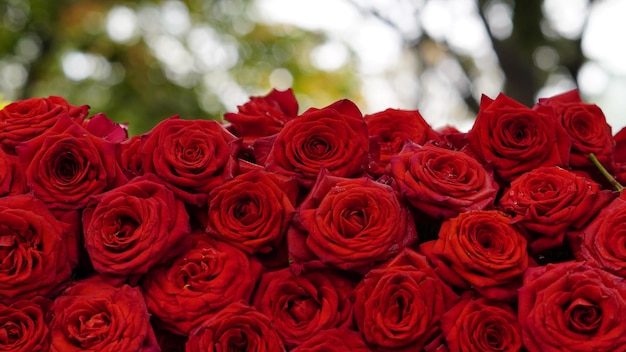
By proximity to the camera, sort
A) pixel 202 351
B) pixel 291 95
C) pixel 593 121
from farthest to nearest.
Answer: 1. pixel 291 95
2. pixel 593 121
3. pixel 202 351

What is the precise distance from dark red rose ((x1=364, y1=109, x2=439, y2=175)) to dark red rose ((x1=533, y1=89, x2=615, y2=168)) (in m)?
0.21

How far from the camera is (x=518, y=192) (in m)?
1.26

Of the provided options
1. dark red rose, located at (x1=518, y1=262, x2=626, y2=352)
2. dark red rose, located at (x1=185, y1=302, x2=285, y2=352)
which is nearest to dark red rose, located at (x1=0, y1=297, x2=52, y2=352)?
dark red rose, located at (x1=185, y1=302, x2=285, y2=352)

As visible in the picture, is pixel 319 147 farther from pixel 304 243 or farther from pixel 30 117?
pixel 30 117

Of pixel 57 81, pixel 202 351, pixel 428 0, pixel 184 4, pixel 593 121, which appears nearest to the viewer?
pixel 202 351

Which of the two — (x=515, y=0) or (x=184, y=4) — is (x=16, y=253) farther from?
(x=184, y=4)

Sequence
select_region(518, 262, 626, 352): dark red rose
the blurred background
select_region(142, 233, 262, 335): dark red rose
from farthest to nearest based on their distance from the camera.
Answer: the blurred background, select_region(142, 233, 262, 335): dark red rose, select_region(518, 262, 626, 352): dark red rose

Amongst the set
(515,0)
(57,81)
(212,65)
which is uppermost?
(515,0)

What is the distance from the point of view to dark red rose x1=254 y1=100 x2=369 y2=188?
51.0 inches

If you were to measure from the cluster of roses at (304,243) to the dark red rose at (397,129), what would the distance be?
0.36 feet

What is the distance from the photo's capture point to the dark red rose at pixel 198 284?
1.16 metres

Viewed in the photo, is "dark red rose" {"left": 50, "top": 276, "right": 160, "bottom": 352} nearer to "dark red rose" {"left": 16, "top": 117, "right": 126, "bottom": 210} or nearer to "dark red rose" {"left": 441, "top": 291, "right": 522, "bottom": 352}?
"dark red rose" {"left": 16, "top": 117, "right": 126, "bottom": 210}

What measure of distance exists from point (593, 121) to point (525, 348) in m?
0.52

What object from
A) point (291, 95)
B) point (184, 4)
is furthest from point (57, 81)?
point (291, 95)
